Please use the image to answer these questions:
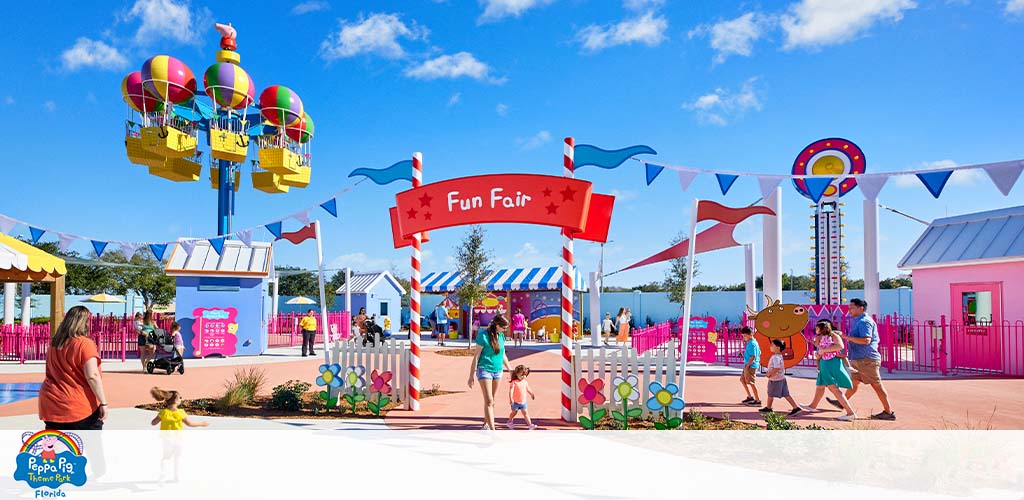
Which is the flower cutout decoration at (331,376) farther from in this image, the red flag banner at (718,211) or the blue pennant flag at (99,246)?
the blue pennant flag at (99,246)

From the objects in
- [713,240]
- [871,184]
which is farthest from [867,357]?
[713,240]

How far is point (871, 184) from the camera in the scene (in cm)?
906

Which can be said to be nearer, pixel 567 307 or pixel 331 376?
pixel 567 307

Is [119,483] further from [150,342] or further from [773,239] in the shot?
[773,239]

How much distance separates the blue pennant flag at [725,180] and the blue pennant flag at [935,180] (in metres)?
2.38

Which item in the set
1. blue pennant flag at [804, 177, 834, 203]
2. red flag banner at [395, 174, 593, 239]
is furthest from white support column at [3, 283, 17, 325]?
blue pennant flag at [804, 177, 834, 203]

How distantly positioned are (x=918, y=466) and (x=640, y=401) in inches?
129

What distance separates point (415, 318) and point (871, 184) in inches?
265

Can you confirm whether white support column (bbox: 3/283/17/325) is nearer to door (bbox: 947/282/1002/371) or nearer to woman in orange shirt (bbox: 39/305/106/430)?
woman in orange shirt (bbox: 39/305/106/430)

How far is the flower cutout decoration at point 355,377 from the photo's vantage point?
32.5 ft

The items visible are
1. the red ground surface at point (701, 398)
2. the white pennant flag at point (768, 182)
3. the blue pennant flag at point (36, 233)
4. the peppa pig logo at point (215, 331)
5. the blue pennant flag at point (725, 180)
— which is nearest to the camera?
the red ground surface at point (701, 398)

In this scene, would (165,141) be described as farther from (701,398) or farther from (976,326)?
(976,326)

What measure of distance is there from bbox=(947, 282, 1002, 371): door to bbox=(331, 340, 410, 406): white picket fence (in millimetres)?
13129

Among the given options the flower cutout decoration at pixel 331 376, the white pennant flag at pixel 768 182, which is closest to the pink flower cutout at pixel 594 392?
the white pennant flag at pixel 768 182
